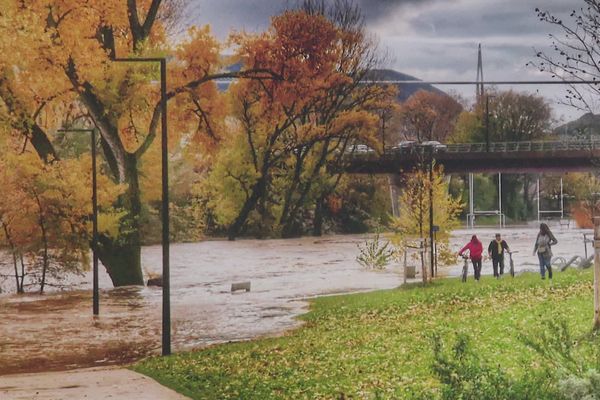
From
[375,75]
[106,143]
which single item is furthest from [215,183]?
[106,143]

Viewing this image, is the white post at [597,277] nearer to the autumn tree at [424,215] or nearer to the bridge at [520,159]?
the autumn tree at [424,215]

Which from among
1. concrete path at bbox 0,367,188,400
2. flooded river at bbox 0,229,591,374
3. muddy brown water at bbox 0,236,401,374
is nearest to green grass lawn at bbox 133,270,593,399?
A: concrete path at bbox 0,367,188,400

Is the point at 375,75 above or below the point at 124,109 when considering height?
above

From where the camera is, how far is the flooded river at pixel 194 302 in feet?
69.5

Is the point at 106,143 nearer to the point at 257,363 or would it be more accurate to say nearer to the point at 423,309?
the point at 423,309

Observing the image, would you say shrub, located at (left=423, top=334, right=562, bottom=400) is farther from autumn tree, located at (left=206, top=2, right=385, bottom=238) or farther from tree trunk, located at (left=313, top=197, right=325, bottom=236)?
tree trunk, located at (left=313, top=197, right=325, bottom=236)

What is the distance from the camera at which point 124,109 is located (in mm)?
30125

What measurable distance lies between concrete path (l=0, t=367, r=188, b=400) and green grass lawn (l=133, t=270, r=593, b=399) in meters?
0.38

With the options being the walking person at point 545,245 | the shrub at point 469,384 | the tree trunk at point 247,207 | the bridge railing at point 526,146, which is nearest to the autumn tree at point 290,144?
the tree trunk at point 247,207

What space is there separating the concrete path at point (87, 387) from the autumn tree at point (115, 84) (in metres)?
12.6

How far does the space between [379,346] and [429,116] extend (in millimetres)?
59271

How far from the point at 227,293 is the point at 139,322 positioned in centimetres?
751

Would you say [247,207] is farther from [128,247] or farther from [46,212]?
[128,247]

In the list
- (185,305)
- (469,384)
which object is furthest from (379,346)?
(185,305)
